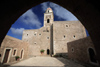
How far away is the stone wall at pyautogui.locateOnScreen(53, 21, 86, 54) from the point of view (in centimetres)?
1628

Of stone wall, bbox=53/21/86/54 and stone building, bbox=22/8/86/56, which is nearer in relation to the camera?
stone wall, bbox=53/21/86/54

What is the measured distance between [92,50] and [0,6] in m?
8.24

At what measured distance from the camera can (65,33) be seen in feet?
58.3

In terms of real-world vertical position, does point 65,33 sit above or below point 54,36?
above

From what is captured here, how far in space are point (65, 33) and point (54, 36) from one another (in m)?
3.87

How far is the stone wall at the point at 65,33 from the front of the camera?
16.3 m

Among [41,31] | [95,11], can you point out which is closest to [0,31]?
[95,11]

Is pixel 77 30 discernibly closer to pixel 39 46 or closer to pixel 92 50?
pixel 92 50

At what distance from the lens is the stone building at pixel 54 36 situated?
16.7 m

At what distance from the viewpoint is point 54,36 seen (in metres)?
17.5

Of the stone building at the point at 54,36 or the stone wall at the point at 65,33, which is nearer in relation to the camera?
the stone wall at the point at 65,33

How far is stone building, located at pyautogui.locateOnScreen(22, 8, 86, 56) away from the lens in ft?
54.9

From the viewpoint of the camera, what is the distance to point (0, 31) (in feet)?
4.17

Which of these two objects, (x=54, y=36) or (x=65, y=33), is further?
(x=65, y=33)
